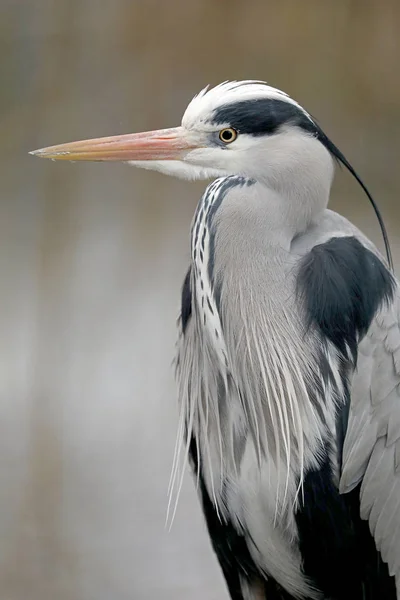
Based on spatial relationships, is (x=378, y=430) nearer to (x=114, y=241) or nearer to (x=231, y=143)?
(x=231, y=143)

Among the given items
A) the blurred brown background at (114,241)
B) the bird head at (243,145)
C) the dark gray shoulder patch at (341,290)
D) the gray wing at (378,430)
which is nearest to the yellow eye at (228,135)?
the bird head at (243,145)

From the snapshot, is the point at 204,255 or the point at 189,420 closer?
the point at 204,255

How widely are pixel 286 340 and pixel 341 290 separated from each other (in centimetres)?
10

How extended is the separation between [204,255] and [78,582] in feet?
4.51

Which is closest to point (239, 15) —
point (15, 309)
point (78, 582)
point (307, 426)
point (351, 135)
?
point (351, 135)

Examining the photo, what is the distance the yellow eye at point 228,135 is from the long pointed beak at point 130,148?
39 mm

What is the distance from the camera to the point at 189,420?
1.38 metres

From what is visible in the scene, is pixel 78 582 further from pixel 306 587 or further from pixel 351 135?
pixel 351 135

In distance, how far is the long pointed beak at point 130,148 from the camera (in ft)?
4.21

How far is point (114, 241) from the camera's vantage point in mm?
2420

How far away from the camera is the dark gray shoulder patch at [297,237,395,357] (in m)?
1.26

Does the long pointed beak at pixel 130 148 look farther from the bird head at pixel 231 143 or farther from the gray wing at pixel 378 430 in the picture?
the gray wing at pixel 378 430

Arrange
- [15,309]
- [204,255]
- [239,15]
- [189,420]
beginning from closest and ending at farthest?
1. [204,255]
2. [189,420]
3. [239,15]
4. [15,309]

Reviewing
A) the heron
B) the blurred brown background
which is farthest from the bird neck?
the blurred brown background
